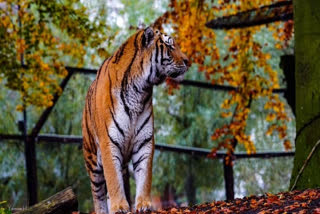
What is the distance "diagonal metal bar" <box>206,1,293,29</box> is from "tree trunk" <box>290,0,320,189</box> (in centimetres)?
224

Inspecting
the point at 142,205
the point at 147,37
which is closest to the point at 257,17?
the point at 147,37

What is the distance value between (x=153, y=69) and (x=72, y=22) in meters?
3.73

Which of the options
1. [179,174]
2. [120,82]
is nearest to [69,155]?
[179,174]

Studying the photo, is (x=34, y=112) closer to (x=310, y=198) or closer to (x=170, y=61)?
(x=170, y=61)

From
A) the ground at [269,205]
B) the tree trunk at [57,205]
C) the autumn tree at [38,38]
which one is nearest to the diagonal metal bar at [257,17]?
the autumn tree at [38,38]

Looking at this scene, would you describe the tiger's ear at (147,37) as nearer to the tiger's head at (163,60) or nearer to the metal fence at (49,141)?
the tiger's head at (163,60)

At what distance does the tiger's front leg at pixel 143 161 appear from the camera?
569 centimetres

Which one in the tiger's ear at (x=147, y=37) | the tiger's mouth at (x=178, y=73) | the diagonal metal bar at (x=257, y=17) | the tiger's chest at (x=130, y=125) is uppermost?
the diagonal metal bar at (x=257, y=17)

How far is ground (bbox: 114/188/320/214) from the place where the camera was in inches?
187

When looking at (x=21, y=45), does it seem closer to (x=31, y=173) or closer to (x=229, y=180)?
(x=31, y=173)

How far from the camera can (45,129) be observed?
1086cm

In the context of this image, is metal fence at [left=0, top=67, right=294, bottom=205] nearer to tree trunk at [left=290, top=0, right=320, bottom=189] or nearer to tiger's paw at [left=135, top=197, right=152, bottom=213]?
tree trunk at [left=290, top=0, right=320, bottom=189]

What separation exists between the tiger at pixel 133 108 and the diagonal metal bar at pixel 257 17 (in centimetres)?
332

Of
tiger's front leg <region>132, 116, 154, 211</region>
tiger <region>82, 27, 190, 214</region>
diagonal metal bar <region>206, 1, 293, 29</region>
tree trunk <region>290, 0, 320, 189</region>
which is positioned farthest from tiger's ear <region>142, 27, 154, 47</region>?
diagonal metal bar <region>206, 1, 293, 29</region>
